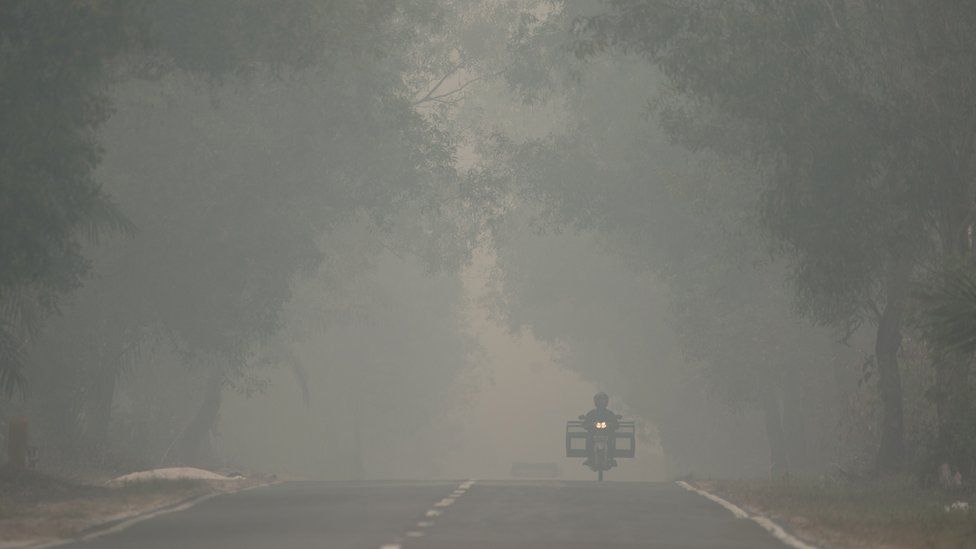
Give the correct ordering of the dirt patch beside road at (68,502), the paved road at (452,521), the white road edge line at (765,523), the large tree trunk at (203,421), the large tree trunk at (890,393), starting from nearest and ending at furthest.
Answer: the paved road at (452,521) → the white road edge line at (765,523) → the dirt patch beside road at (68,502) → the large tree trunk at (890,393) → the large tree trunk at (203,421)

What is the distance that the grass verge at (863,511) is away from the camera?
1630 centimetres

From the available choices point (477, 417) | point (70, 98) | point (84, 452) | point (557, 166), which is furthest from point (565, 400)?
point (70, 98)

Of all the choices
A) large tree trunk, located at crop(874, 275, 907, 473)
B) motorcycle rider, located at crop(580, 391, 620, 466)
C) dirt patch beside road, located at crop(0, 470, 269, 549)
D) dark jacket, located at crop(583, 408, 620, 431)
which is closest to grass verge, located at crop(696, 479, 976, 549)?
large tree trunk, located at crop(874, 275, 907, 473)

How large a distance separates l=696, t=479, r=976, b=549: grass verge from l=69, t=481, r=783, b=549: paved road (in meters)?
0.64

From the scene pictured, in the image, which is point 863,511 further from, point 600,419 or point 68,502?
point 600,419

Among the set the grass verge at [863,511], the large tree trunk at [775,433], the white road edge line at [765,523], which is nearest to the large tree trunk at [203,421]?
the large tree trunk at [775,433]

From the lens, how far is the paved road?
15.9 meters

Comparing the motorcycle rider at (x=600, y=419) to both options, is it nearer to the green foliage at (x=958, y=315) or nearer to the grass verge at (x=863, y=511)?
the grass verge at (x=863, y=511)

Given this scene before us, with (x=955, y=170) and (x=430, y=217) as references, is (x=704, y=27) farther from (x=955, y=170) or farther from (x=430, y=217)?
(x=430, y=217)

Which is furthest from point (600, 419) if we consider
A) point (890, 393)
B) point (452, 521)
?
point (452, 521)

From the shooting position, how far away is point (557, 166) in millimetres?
45344

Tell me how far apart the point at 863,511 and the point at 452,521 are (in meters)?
4.87

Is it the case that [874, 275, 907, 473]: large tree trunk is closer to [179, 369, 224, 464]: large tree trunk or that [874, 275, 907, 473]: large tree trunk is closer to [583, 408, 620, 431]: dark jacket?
[583, 408, 620, 431]: dark jacket

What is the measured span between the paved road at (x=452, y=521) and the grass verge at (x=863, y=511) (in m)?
0.64
